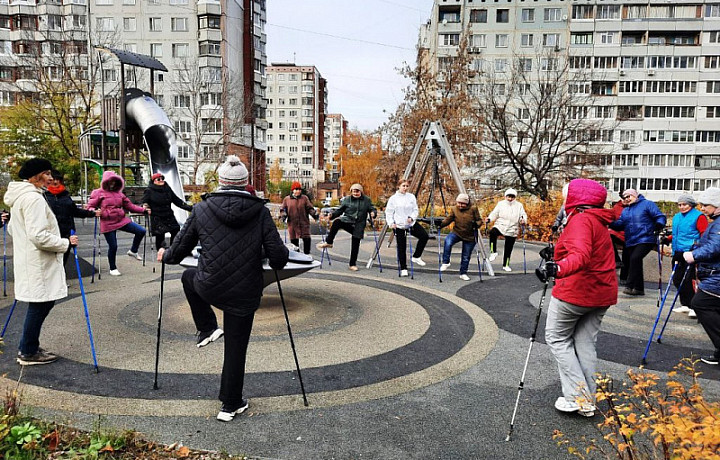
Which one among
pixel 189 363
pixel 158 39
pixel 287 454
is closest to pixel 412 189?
pixel 189 363

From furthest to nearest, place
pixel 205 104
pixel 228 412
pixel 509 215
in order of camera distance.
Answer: pixel 205 104
pixel 509 215
pixel 228 412

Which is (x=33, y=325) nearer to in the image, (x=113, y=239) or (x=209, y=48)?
(x=113, y=239)

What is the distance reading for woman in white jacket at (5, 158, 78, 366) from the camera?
514 centimetres

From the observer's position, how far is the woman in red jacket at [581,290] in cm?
430

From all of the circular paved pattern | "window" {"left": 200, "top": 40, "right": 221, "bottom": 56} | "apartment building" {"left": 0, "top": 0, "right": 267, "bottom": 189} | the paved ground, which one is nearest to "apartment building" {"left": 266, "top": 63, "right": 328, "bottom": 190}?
"apartment building" {"left": 0, "top": 0, "right": 267, "bottom": 189}

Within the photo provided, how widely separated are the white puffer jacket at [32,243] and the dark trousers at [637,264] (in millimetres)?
9513

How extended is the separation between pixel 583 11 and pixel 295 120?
199 ft

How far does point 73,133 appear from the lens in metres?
32.8

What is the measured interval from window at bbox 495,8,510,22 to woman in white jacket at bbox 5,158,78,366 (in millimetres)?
63287

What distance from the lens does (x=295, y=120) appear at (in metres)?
A: 104

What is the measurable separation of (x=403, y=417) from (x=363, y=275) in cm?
727

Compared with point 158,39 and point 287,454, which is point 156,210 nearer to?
point 287,454

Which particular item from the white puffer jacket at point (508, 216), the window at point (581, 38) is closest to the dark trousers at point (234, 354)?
the white puffer jacket at point (508, 216)

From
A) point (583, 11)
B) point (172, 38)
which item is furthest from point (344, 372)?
point (583, 11)
